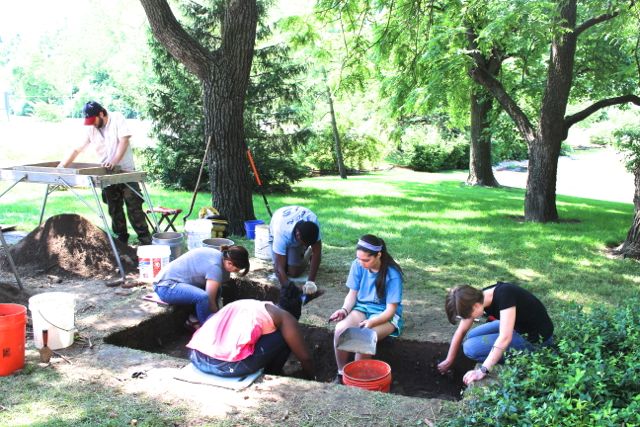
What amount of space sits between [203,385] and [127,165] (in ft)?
13.2

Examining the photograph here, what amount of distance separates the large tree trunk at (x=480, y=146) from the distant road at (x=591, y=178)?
162cm

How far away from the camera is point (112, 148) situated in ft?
22.2

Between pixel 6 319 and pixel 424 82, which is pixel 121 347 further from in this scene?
pixel 424 82

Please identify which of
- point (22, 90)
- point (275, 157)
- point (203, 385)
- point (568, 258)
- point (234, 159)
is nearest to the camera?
point (203, 385)

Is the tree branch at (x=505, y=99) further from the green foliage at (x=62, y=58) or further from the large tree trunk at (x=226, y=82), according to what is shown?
the green foliage at (x=62, y=58)

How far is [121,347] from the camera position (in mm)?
4230

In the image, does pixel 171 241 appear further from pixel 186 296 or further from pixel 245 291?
pixel 186 296

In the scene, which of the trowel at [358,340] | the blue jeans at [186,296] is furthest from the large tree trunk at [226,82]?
the trowel at [358,340]

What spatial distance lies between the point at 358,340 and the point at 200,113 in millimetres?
10072

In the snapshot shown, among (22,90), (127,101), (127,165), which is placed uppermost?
(22,90)

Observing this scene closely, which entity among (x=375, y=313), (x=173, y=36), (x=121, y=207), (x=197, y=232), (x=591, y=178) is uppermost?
(x=173, y=36)

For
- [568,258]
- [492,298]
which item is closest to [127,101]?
[568,258]

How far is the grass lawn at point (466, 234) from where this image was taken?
6.42 meters

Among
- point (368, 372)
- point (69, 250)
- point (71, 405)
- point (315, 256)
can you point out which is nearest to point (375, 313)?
point (368, 372)
